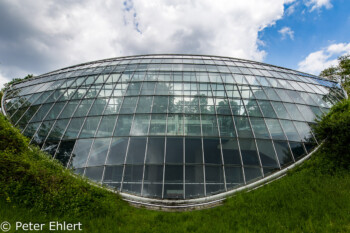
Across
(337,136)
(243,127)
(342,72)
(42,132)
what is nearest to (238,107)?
(243,127)

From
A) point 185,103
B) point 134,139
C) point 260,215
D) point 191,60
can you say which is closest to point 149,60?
point 191,60

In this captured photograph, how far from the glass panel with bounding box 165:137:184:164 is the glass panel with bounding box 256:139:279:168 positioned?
19.6 ft

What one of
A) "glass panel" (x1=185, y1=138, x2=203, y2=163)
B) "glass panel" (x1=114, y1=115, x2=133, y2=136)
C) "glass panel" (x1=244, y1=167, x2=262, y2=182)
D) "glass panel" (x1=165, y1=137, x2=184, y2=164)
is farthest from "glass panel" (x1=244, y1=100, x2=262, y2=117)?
"glass panel" (x1=114, y1=115, x2=133, y2=136)

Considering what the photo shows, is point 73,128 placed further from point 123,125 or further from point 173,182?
point 173,182

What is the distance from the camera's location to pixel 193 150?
12875 millimetres

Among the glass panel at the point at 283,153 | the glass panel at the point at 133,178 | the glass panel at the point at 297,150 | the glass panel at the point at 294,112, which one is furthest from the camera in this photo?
the glass panel at the point at 294,112

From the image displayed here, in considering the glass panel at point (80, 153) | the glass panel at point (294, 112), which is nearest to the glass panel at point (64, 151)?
the glass panel at point (80, 153)

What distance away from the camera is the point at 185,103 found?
16125 mm

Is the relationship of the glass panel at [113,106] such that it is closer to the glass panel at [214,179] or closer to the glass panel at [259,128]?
the glass panel at [214,179]

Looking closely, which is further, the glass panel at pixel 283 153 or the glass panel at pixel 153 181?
the glass panel at pixel 283 153

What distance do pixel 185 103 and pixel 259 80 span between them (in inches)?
387

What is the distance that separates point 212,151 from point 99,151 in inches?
328

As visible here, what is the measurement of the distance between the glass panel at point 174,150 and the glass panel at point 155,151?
408 mm

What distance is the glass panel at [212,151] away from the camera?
12508 millimetres
